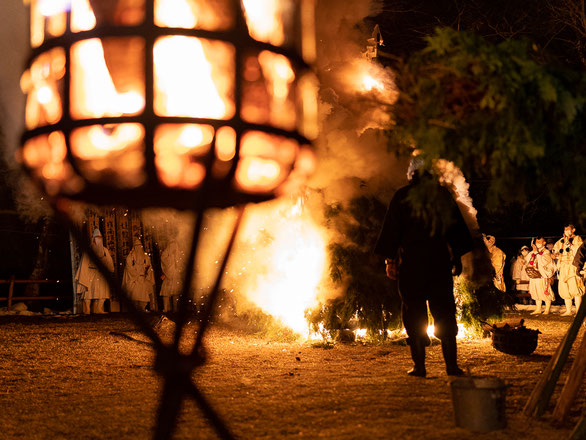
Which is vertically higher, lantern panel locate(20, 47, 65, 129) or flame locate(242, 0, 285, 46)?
flame locate(242, 0, 285, 46)

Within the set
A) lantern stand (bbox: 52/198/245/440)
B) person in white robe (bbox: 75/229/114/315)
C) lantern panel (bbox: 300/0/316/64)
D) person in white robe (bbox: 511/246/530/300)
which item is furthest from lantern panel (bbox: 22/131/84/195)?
person in white robe (bbox: 511/246/530/300)

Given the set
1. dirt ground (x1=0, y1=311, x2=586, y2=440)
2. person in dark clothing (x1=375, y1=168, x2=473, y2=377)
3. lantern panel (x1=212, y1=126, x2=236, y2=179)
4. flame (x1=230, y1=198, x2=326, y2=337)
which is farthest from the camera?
flame (x1=230, y1=198, x2=326, y2=337)

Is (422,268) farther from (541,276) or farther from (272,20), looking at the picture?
(541,276)

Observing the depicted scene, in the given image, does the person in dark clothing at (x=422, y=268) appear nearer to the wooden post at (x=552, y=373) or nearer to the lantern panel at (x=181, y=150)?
the wooden post at (x=552, y=373)

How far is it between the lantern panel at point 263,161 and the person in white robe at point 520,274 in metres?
15.6

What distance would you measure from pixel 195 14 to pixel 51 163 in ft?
2.75

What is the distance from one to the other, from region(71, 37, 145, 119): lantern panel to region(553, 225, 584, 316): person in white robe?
12.8 metres

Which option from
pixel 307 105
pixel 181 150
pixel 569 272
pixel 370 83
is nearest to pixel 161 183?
pixel 181 150

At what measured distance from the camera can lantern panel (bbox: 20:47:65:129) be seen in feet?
8.14

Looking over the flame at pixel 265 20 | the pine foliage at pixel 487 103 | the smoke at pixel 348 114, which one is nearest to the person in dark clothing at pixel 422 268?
the pine foliage at pixel 487 103

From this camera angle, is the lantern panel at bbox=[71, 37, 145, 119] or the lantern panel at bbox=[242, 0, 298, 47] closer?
the lantern panel at bbox=[71, 37, 145, 119]

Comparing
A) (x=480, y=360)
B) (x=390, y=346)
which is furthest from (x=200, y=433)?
(x=390, y=346)

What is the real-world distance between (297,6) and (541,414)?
2785 mm

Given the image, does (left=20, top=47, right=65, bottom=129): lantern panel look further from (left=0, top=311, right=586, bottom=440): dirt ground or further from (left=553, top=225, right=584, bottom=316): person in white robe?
(left=553, top=225, right=584, bottom=316): person in white robe
